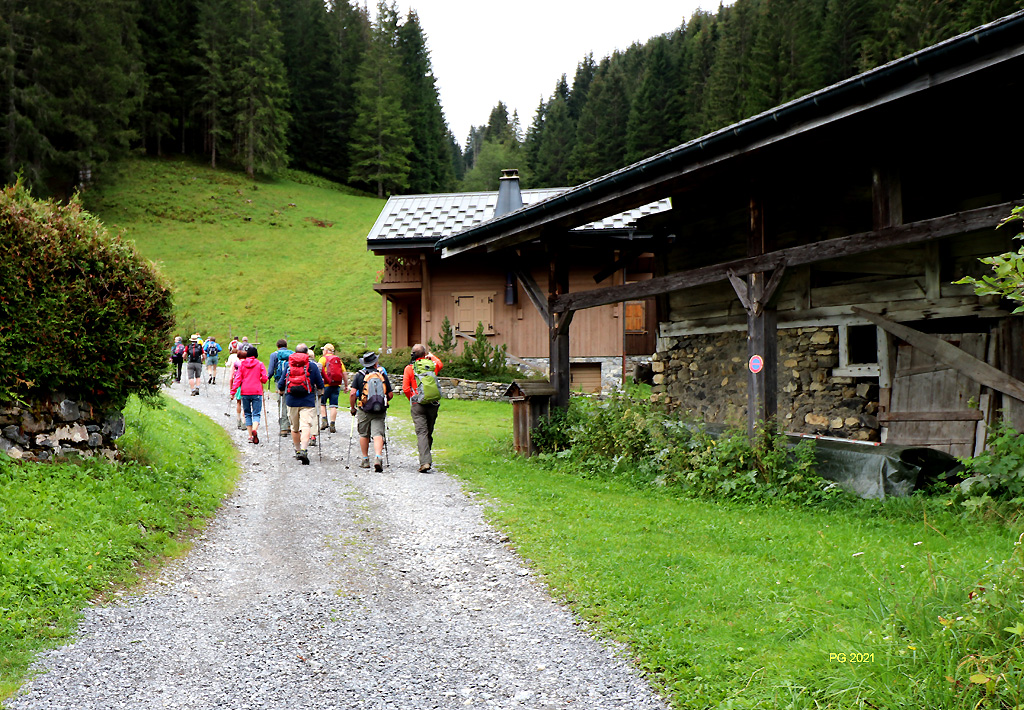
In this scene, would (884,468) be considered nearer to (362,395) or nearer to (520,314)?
(362,395)

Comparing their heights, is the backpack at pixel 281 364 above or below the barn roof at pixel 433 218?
below

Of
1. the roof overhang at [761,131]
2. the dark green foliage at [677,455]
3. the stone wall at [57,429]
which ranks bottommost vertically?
the dark green foliage at [677,455]

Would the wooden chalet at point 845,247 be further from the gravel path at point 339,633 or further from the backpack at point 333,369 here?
the gravel path at point 339,633

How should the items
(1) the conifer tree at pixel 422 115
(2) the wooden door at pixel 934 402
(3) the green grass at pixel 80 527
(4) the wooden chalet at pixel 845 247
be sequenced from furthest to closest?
(1) the conifer tree at pixel 422 115, (2) the wooden door at pixel 934 402, (4) the wooden chalet at pixel 845 247, (3) the green grass at pixel 80 527

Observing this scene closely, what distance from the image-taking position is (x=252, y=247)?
46.5m

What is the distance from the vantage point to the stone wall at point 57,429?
7371 mm

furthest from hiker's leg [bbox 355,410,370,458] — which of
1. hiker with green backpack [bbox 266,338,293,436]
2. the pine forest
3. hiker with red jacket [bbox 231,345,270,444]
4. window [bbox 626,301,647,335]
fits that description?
the pine forest

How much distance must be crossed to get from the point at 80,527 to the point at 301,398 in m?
5.49

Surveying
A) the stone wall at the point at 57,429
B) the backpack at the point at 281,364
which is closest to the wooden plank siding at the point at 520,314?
the backpack at the point at 281,364

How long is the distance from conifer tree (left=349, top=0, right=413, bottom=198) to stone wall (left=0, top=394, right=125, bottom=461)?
5957 centimetres

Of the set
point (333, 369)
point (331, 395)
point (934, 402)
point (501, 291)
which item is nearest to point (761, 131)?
point (934, 402)

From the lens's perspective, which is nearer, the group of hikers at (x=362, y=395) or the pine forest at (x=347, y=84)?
→ the group of hikers at (x=362, y=395)

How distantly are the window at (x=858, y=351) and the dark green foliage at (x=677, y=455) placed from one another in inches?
121

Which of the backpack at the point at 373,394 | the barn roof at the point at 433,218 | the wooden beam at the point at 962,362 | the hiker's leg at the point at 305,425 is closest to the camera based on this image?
the wooden beam at the point at 962,362
